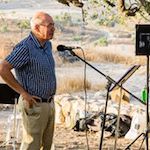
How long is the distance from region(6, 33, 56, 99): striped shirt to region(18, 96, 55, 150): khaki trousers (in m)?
0.09

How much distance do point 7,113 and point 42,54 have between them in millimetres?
5649

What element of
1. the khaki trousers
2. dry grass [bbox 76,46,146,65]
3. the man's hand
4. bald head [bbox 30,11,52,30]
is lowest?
dry grass [bbox 76,46,146,65]

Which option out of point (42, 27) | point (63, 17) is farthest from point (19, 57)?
point (63, 17)

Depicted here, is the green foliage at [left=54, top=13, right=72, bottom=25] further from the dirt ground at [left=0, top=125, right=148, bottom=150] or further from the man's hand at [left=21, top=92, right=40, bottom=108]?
the man's hand at [left=21, top=92, right=40, bottom=108]

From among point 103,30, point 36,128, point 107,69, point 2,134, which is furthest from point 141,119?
point 103,30

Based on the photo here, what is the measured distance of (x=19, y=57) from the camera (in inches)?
151

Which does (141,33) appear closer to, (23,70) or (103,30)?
(23,70)

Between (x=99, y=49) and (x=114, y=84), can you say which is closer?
(x=114, y=84)

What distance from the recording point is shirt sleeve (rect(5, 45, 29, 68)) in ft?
12.6

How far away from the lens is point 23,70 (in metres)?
3.89

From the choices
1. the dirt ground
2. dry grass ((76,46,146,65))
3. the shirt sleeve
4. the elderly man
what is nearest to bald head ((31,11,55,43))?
the elderly man

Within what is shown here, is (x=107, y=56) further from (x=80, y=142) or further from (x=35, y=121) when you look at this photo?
(x=35, y=121)

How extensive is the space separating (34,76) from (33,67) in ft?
0.19

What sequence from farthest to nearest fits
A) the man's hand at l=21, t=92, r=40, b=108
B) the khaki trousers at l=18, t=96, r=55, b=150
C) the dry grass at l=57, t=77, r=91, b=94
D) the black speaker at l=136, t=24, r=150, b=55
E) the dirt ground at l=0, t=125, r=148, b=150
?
1. the dry grass at l=57, t=77, r=91, b=94
2. the dirt ground at l=0, t=125, r=148, b=150
3. the black speaker at l=136, t=24, r=150, b=55
4. the khaki trousers at l=18, t=96, r=55, b=150
5. the man's hand at l=21, t=92, r=40, b=108
